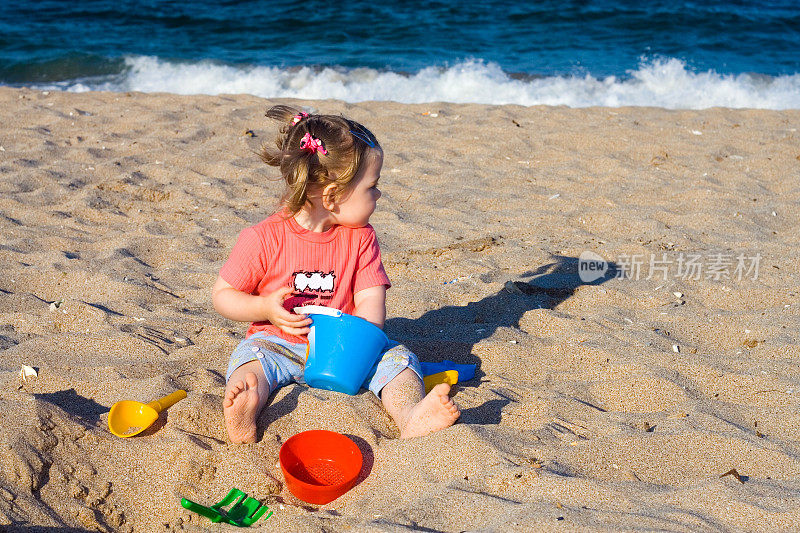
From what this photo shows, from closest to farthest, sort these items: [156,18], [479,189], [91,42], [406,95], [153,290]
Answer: [153,290] < [479,189] < [406,95] < [91,42] < [156,18]

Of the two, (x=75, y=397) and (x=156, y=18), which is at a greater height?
(x=156, y=18)

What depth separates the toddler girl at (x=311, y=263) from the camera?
101 inches

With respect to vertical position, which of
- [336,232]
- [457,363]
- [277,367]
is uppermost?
[336,232]

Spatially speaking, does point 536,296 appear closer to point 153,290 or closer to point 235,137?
point 153,290

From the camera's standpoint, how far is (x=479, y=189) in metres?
5.09

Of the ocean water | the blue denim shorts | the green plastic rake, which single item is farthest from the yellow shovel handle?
the ocean water

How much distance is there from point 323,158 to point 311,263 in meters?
0.41

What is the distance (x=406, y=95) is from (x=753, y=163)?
4396mm

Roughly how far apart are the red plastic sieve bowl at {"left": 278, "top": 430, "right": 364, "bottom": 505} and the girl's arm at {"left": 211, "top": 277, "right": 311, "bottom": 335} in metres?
0.37

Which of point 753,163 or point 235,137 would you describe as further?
point 235,137

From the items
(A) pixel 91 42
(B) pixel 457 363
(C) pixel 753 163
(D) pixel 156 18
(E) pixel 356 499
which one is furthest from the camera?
(D) pixel 156 18

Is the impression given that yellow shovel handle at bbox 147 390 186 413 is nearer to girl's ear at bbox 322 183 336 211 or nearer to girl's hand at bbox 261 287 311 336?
girl's hand at bbox 261 287 311 336

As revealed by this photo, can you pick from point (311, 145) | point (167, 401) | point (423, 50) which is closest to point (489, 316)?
point (311, 145)

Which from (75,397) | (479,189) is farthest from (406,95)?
(75,397)
